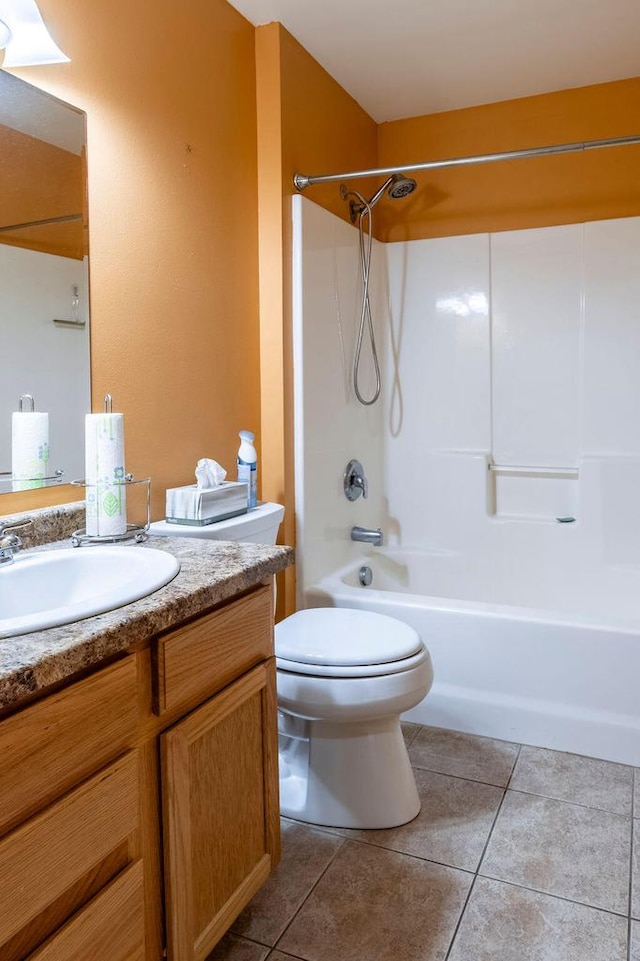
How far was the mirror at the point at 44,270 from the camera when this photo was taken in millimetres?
1397

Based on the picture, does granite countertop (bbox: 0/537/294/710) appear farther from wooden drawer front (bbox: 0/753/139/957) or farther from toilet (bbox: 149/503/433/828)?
toilet (bbox: 149/503/433/828)

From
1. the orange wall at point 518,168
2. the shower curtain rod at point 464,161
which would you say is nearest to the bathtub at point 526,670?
the shower curtain rod at point 464,161

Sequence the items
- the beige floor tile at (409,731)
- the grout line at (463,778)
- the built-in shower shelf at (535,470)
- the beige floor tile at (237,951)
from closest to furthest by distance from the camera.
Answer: the beige floor tile at (237,951)
the grout line at (463,778)
the beige floor tile at (409,731)
the built-in shower shelf at (535,470)

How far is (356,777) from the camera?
1787mm

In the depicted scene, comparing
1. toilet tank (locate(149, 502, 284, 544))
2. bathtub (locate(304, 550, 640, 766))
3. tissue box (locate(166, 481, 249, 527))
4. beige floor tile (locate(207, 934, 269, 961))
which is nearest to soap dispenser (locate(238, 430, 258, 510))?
toilet tank (locate(149, 502, 284, 544))

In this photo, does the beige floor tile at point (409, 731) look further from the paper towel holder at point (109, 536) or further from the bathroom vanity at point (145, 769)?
the paper towel holder at point (109, 536)

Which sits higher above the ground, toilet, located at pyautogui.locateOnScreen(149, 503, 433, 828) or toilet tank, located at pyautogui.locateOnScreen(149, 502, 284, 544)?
toilet tank, located at pyautogui.locateOnScreen(149, 502, 284, 544)

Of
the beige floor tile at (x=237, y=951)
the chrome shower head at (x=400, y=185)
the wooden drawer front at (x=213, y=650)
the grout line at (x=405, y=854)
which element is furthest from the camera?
the chrome shower head at (x=400, y=185)

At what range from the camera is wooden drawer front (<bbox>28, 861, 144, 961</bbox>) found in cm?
88

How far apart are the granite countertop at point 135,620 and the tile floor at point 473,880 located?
30.3 inches

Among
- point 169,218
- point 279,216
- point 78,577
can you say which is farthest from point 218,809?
point 279,216

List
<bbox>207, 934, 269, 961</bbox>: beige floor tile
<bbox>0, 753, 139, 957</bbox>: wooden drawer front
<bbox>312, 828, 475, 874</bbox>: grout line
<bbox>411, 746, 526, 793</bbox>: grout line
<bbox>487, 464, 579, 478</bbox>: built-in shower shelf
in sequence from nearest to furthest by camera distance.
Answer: <bbox>0, 753, 139, 957</bbox>: wooden drawer front < <bbox>207, 934, 269, 961</bbox>: beige floor tile < <bbox>312, 828, 475, 874</bbox>: grout line < <bbox>411, 746, 526, 793</bbox>: grout line < <bbox>487, 464, 579, 478</bbox>: built-in shower shelf

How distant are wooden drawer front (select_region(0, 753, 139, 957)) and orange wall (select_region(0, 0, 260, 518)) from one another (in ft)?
2.24

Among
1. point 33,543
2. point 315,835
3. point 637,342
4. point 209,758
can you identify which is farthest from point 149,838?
point 637,342
